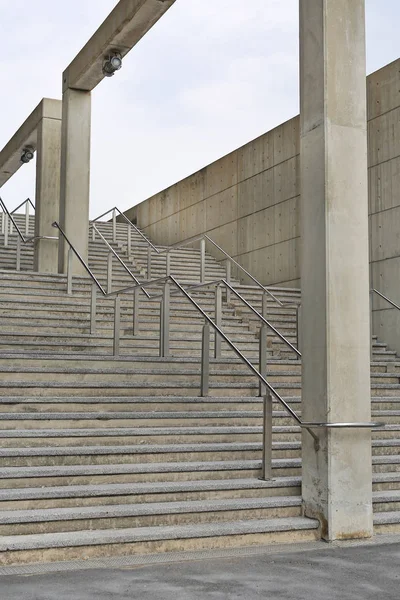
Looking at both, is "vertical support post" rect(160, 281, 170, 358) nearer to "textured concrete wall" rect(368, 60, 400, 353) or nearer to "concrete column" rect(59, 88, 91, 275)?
"textured concrete wall" rect(368, 60, 400, 353)

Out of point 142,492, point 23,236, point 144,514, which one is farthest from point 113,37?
point 144,514

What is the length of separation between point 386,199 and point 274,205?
11.5 feet

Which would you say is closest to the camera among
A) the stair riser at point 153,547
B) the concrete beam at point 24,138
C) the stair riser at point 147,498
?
the stair riser at point 153,547

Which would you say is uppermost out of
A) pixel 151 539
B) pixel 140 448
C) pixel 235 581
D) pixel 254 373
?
pixel 254 373

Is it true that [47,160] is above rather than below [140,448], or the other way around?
above

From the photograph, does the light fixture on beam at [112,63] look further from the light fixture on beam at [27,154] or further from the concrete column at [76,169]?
the light fixture on beam at [27,154]

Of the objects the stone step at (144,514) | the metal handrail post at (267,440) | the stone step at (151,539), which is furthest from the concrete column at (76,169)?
the stone step at (151,539)

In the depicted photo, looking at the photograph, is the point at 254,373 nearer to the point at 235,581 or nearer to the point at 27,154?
the point at 235,581

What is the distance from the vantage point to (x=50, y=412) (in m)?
7.13

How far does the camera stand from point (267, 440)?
→ 6453mm

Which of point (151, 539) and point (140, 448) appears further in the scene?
point (140, 448)

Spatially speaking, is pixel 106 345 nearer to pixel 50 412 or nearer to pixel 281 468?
pixel 50 412

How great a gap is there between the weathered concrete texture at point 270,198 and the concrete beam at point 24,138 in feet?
11.8

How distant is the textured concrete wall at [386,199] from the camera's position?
11195 mm
